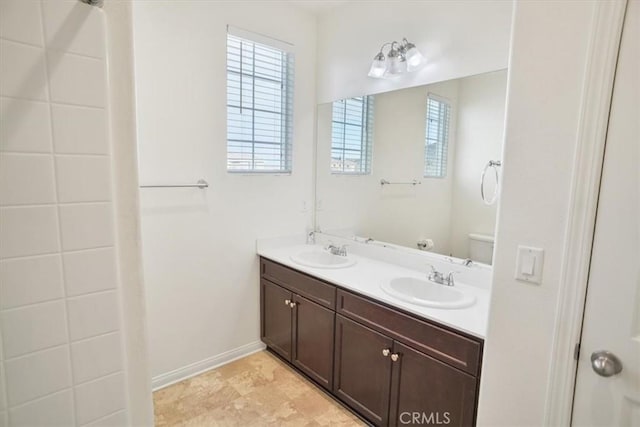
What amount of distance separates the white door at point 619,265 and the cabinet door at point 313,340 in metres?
A: 1.35

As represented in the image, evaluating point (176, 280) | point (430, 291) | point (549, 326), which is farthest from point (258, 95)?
point (549, 326)

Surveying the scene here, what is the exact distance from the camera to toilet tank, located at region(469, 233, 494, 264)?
1958 millimetres

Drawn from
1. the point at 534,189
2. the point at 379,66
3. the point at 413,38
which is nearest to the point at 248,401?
the point at 534,189

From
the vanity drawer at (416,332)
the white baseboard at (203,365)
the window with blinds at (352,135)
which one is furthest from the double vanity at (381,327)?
the window with blinds at (352,135)

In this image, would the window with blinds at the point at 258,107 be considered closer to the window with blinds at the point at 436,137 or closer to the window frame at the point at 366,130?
the window frame at the point at 366,130

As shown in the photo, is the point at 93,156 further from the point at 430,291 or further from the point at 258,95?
the point at 258,95

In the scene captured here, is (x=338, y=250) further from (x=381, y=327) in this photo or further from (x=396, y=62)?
(x=396, y=62)

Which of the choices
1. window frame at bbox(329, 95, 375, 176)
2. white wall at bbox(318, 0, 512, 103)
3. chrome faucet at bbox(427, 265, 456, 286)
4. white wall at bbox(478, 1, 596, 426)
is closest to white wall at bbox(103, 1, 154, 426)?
white wall at bbox(478, 1, 596, 426)

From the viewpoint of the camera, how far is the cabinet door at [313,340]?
7.12 feet

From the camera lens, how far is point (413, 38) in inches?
86.3

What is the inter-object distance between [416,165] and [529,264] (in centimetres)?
136

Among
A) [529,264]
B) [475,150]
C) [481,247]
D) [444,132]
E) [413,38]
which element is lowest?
[481,247]

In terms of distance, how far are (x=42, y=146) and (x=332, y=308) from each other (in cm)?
172

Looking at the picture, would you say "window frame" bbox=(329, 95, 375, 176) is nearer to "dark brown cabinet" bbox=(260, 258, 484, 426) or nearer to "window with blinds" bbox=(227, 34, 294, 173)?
"window with blinds" bbox=(227, 34, 294, 173)
